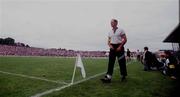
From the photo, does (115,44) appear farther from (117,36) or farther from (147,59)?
(147,59)

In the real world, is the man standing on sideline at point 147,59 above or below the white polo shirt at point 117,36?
below

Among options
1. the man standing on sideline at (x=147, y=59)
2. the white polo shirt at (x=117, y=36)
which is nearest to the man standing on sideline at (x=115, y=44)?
the white polo shirt at (x=117, y=36)

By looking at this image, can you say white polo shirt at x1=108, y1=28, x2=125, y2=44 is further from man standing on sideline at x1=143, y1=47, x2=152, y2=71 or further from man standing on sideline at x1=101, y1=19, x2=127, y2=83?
man standing on sideline at x1=143, y1=47, x2=152, y2=71

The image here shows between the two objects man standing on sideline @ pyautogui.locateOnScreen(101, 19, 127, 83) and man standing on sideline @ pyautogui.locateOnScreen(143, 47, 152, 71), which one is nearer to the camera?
man standing on sideline @ pyautogui.locateOnScreen(101, 19, 127, 83)

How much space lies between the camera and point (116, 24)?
8.11 m

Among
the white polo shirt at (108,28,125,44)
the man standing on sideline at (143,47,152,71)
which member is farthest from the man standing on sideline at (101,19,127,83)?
the man standing on sideline at (143,47,152,71)

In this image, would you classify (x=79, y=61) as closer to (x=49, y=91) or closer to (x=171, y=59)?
(x=49, y=91)

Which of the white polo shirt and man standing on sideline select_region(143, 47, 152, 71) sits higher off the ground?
the white polo shirt

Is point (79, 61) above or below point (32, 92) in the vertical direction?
above

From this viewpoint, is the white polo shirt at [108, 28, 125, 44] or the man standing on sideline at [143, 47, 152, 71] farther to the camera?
the man standing on sideline at [143, 47, 152, 71]

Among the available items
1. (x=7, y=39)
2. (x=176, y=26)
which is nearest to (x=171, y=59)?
(x=176, y=26)

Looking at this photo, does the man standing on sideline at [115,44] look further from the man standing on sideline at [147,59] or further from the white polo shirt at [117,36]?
the man standing on sideline at [147,59]

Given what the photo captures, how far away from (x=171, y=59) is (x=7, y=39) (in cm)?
11977

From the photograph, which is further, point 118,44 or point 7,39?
point 7,39
